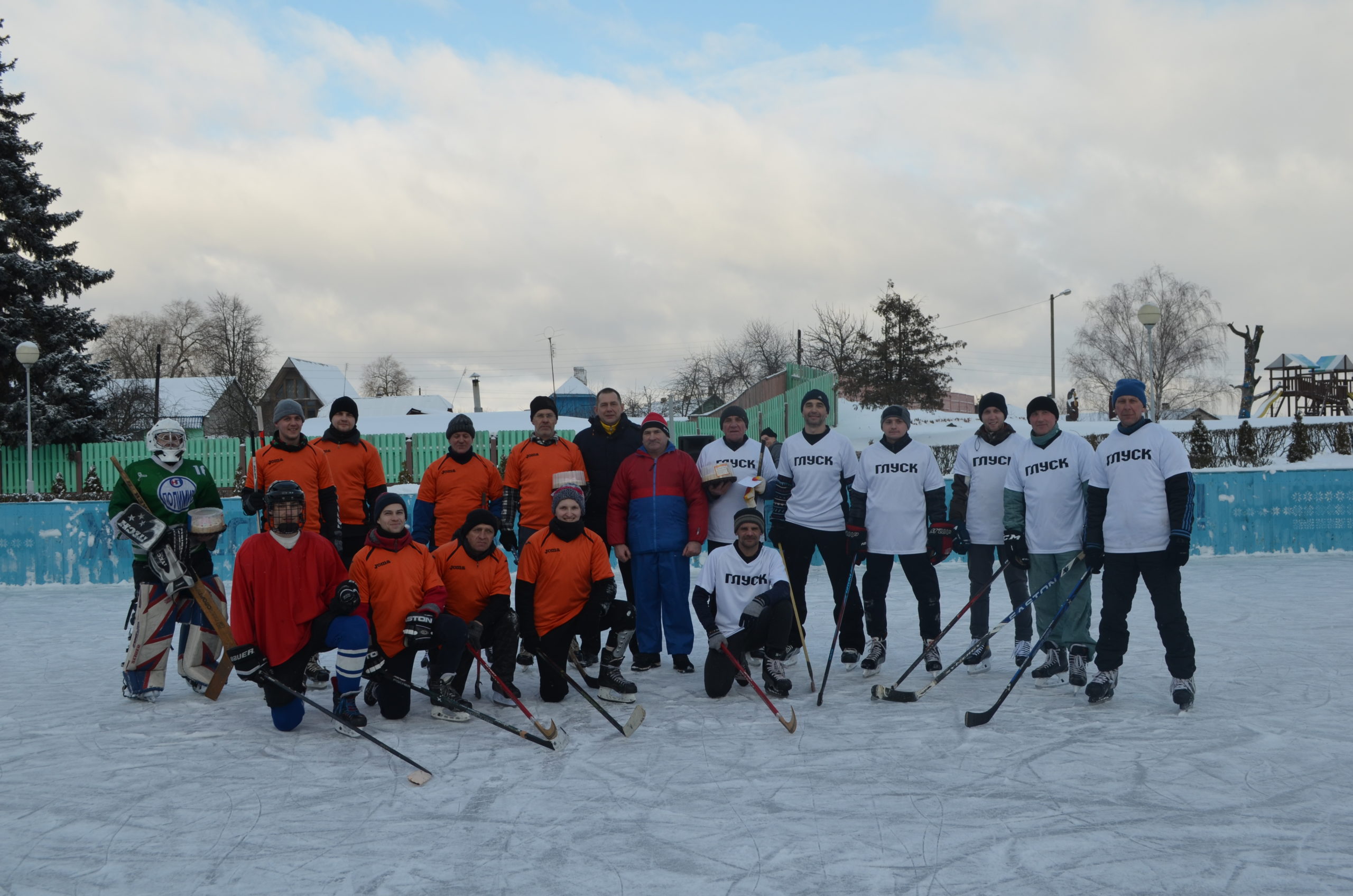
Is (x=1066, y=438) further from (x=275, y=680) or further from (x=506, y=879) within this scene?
(x=275, y=680)

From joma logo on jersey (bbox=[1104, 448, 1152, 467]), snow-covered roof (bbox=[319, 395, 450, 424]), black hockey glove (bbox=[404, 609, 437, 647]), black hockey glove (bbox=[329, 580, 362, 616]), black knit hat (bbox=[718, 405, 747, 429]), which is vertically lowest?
black hockey glove (bbox=[404, 609, 437, 647])

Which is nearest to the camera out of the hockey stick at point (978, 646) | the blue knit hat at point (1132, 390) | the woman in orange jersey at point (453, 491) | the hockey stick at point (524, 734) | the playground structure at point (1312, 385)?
the hockey stick at point (524, 734)

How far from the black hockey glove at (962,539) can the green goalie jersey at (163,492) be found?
4.08m

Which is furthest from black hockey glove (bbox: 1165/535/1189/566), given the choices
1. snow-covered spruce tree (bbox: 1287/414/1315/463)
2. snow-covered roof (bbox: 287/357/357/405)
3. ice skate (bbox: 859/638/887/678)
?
snow-covered roof (bbox: 287/357/357/405)

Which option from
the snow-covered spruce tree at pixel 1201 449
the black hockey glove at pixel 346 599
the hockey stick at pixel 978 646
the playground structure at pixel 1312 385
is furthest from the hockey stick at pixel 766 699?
the playground structure at pixel 1312 385

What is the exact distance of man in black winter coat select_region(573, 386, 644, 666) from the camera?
552cm

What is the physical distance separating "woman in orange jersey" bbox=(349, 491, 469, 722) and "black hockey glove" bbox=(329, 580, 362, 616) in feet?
0.52

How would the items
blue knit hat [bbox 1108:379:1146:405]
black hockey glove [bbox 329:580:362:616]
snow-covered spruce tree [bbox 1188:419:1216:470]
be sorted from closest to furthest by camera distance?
black hockey glove [bbox 329:580:362:616]
blue knit hat [bbox 1108:379:1146:405]
snow-covered spruce tree [bbox 1188:419:1216:470]

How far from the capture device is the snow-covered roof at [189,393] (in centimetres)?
4744

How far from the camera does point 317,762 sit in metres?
3.80

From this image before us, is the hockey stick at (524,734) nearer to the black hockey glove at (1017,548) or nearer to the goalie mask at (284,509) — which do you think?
the goalie mask at (284,509)

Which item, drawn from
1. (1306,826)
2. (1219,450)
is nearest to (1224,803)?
(1306,826)

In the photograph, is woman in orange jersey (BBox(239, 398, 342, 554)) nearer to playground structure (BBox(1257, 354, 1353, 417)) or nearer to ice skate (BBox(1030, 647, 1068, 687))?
ice skate (BBox(1030, 647, 1068, 687))

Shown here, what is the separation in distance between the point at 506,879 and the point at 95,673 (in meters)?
4.23
